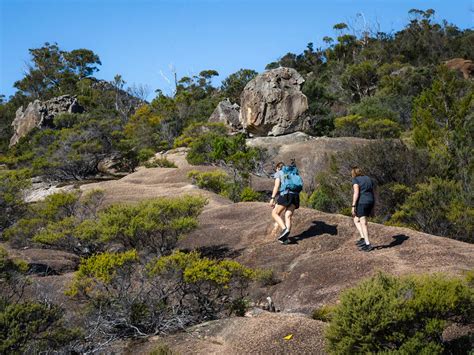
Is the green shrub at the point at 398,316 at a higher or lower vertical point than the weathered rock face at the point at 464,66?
lower

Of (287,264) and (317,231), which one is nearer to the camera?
(287,264)

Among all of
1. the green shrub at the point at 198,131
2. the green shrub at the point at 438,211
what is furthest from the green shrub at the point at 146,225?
the green shrub at the point at 198,131

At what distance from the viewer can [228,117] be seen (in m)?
41.2

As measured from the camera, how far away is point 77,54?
7381 cm

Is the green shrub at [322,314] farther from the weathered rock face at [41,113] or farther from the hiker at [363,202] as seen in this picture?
the weathered rock face at [41,113]

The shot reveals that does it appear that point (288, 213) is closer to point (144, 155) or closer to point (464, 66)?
point (144, 155)

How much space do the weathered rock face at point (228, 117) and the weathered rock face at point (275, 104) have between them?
4207 millimetres

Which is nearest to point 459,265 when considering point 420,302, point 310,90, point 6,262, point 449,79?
point 420,302

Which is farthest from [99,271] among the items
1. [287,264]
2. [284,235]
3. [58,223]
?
[58,223]

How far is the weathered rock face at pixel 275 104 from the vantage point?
116 ft

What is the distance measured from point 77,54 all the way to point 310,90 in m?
40.6

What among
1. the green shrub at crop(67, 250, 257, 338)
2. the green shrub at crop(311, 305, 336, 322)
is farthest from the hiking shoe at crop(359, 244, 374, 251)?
the green shrub at crop(67, 250, 257, 338)

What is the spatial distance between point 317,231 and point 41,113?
4061cm

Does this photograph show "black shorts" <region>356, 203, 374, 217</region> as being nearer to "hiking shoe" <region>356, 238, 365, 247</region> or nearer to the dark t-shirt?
the dark t-shirt
